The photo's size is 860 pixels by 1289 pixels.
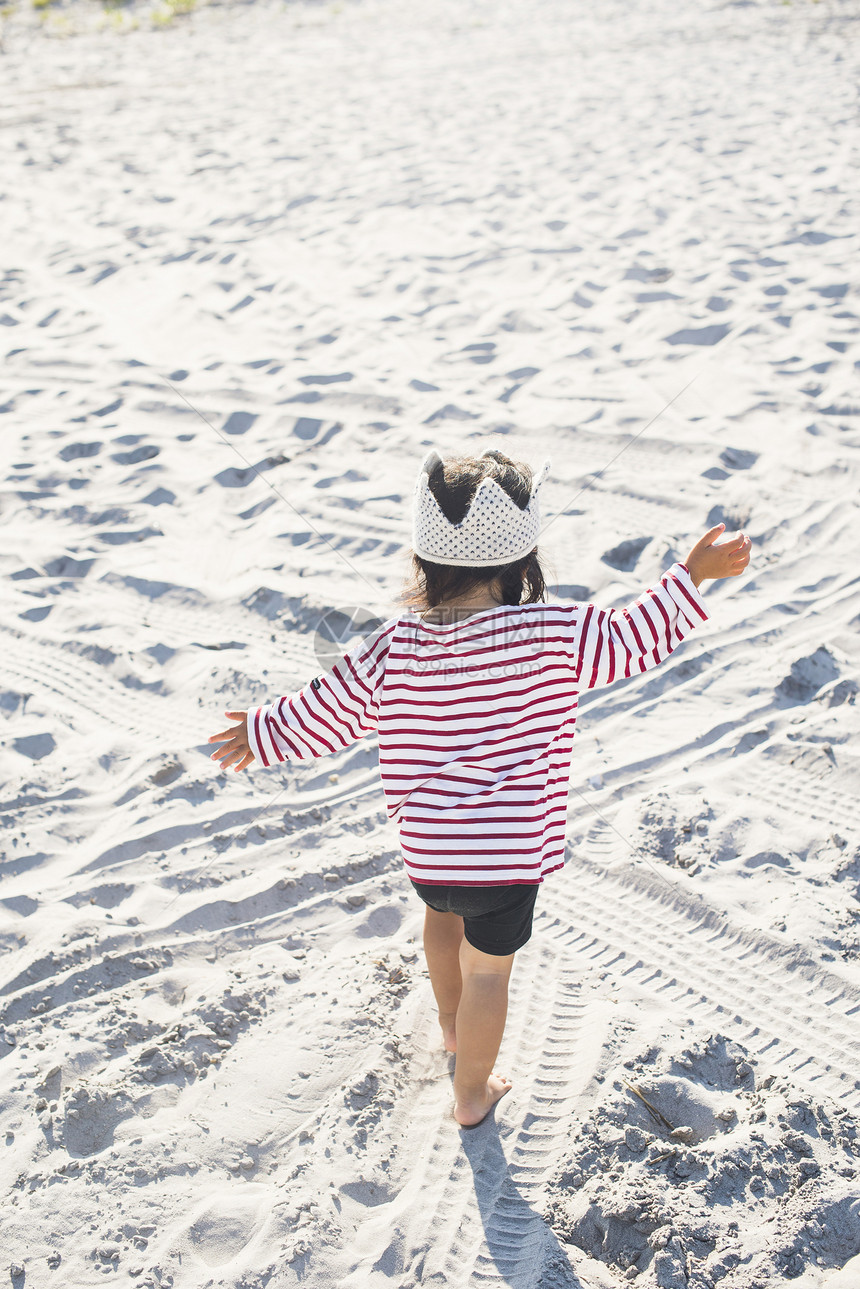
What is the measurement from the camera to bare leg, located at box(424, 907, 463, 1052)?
6.08ft

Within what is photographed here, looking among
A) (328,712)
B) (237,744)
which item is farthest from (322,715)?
(237,744)

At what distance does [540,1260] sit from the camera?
164 centimetres

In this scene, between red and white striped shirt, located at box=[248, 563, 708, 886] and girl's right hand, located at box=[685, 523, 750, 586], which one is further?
girl's right hand, located at box=[685, 523, 750, 586]

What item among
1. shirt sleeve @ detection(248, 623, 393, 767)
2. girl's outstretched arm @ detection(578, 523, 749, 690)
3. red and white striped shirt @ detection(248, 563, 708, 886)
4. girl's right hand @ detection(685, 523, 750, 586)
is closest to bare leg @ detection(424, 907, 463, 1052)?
red and white striped shirt @ detection(248, 563, 708, 886)

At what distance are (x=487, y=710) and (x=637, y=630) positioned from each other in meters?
0.31

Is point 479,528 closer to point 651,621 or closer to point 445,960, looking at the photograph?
point 651,621

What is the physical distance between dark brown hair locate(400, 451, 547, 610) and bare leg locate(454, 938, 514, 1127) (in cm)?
63

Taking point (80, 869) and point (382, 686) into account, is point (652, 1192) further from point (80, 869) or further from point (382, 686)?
point (80, 869)

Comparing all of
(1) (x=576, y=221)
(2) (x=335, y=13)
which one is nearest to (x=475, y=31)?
(2) (x=335, y=13)

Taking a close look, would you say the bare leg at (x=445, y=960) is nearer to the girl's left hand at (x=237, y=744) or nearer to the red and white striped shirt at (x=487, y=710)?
the red and white striped shirt at (x=487, y=710)

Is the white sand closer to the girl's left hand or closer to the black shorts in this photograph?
the black shorts

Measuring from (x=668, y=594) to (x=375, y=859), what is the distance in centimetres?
112

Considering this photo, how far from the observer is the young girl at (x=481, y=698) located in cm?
163

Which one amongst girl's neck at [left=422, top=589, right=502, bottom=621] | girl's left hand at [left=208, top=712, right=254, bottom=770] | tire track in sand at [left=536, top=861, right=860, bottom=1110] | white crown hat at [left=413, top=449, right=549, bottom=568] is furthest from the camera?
tire track in sand at [left=536, top=861, right=860, bottom=1110]
